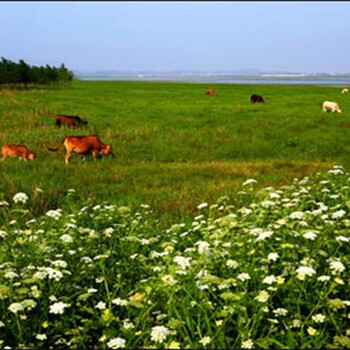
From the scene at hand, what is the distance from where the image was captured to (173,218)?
1136 cm

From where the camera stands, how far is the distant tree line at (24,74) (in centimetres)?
7919

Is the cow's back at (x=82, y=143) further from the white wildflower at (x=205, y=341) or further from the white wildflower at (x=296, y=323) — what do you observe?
the white wildflower at (x=205, y=341)

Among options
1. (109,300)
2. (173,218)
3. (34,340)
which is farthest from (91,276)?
(173,218)

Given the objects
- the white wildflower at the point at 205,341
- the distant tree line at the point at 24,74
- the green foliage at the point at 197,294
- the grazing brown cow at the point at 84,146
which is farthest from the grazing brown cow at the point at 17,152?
the distant tree line at the point at 24,74

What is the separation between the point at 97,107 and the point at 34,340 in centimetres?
3560

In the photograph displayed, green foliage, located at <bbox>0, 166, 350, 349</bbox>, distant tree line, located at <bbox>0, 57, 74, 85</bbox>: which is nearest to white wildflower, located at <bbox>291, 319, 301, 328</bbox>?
green foliage, located at <bbox>0, 166, 350, 349</bbox>

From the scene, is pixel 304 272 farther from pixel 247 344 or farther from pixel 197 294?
pixel 197 294

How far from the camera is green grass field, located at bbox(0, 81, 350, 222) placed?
13.9 m

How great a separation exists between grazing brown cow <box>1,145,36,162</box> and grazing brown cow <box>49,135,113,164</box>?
1220 mm

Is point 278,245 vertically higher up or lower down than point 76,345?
higher up

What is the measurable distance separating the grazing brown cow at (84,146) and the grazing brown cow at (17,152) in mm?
1220

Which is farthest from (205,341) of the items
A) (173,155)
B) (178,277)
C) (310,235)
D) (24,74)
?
(24,74)

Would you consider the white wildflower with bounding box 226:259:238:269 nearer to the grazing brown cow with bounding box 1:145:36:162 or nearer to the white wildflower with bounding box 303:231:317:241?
the white wildflower with bounding box 303:231:317:241

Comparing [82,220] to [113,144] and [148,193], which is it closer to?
[148,193]
